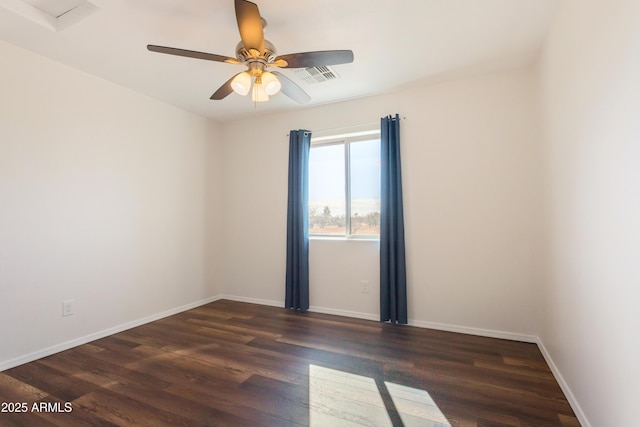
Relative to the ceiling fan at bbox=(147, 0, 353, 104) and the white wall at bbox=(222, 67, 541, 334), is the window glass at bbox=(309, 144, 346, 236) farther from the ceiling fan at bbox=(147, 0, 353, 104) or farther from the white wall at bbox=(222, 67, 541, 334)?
the ceiling fan at bbox=(147, 0, 353, 104)

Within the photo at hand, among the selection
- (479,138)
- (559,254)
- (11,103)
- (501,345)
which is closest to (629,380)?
(559,254)

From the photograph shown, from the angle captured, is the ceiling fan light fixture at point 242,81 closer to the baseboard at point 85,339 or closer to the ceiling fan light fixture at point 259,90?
the ceiling fan light fixture at point 259,90

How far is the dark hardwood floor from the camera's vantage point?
5.71 ft

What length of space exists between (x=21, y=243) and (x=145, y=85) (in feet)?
6.02

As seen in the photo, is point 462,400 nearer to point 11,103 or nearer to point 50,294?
point 50,294

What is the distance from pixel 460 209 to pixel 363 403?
2.06m

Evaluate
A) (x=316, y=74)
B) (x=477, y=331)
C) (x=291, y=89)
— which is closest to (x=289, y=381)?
(x=477, y=331)

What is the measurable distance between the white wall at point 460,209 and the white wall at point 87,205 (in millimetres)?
1388

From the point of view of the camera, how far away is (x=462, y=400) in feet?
6.19

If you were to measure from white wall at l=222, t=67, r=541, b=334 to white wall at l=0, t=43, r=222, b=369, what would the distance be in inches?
54.6

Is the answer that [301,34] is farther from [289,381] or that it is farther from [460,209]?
[289,381]

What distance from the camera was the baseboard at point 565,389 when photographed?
5.38 ft

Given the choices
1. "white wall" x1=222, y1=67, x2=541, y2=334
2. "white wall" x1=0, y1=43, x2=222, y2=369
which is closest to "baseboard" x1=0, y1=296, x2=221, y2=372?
"white wall" x1=0, y1=43, x2=222, y2=369

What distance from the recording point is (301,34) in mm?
2299
